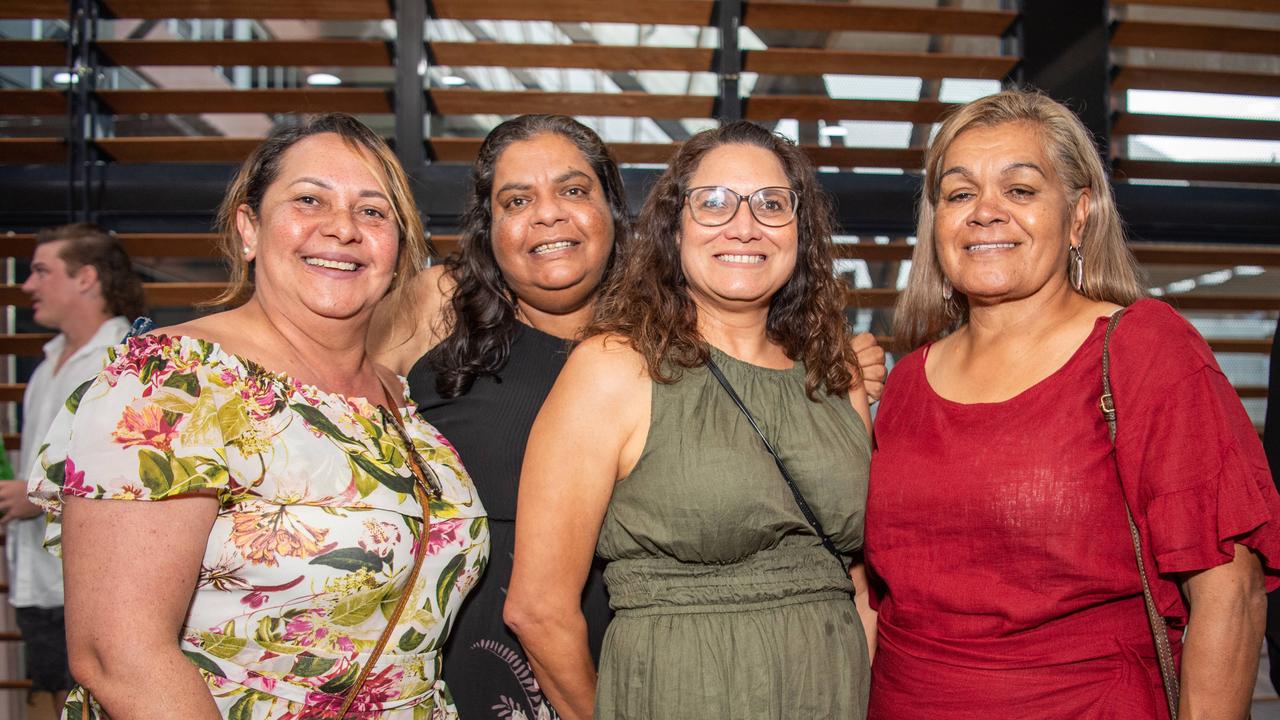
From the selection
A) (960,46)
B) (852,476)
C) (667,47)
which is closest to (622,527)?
(852,476)

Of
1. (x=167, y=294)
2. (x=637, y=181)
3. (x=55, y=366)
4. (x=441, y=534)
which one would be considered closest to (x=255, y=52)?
(x=167, y=294)

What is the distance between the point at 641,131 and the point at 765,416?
116 inches

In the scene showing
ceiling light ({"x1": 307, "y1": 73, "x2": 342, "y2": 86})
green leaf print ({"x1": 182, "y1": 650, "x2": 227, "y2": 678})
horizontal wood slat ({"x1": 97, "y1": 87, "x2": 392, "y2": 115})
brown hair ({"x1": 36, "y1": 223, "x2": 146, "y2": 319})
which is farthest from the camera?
ceiling light ({"x1": 307, "y1": 73, "x2": 342, "y2": 86})

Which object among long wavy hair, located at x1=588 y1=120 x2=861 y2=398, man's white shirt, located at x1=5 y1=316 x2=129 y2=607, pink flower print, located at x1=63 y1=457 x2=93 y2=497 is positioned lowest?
man's white shirt, located at x1=5 y1=316 x2=129 y2=607

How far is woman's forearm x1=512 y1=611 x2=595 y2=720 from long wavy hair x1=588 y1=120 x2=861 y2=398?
0.55m

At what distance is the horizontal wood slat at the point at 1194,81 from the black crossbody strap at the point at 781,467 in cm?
298

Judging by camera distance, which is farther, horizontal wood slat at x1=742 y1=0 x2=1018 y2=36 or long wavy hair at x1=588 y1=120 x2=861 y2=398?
horizontal wood slat at x1=742 y1=0 x2=1018 y2=36

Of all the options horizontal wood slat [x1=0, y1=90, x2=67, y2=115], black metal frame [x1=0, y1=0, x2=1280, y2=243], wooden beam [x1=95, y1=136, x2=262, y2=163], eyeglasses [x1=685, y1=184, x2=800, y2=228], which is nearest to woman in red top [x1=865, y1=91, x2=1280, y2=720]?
eyeglasses [x1=685, y1=184, x2=800, y2=228]

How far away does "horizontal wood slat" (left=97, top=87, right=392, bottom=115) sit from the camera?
3898 mm

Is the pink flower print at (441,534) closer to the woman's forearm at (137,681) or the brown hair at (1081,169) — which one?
the woman's forearm at (137,681)

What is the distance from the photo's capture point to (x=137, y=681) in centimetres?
147

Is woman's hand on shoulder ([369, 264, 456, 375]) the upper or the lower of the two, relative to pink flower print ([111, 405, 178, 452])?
upper

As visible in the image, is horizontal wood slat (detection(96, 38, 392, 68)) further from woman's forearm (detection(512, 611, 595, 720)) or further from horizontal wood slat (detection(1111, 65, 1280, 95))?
horizontal wood slat (detection(1111, 65, 1280, 95))

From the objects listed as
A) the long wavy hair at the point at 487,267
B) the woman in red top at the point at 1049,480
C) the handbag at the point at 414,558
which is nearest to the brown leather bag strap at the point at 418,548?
the handbag at the point at 414,558
